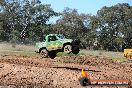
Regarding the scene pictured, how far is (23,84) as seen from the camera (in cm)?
1811

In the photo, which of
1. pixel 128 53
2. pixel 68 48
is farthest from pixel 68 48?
pixel 128 53

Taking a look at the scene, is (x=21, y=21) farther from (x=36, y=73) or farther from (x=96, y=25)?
(x=36, y=73)

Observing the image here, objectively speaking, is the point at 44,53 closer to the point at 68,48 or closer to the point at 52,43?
the point at 52,43

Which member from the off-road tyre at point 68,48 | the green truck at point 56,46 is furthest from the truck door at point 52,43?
the off-road tyre at point 68,48

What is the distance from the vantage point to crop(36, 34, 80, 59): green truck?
27.5 m

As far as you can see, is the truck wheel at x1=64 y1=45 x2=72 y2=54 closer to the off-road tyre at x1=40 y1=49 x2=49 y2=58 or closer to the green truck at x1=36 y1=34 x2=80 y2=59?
the green truck at x1=36 y1=34 x2=80 y2=59

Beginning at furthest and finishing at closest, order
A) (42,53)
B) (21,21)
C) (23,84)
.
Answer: (21,21) → (42,53) → (23,84)

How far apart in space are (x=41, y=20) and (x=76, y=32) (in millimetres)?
13645

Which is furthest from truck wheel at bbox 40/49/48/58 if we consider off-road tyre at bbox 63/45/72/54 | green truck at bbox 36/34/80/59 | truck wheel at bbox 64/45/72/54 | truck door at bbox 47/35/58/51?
truck wheel at bbox 64/45/72/54

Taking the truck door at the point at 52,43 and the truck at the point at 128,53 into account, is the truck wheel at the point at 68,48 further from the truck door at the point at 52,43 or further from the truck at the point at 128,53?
the truck at the point at 128,53

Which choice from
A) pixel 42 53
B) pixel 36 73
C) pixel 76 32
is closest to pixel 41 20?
pixel 76 32

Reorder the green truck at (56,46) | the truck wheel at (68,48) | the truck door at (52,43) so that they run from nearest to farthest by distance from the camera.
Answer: the truck wheel at (68,48)
the green truck at (56,46)
the truck door at (52,43)

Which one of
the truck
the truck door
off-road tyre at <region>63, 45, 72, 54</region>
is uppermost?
the truck door

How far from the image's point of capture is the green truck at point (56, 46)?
27.5 meters
